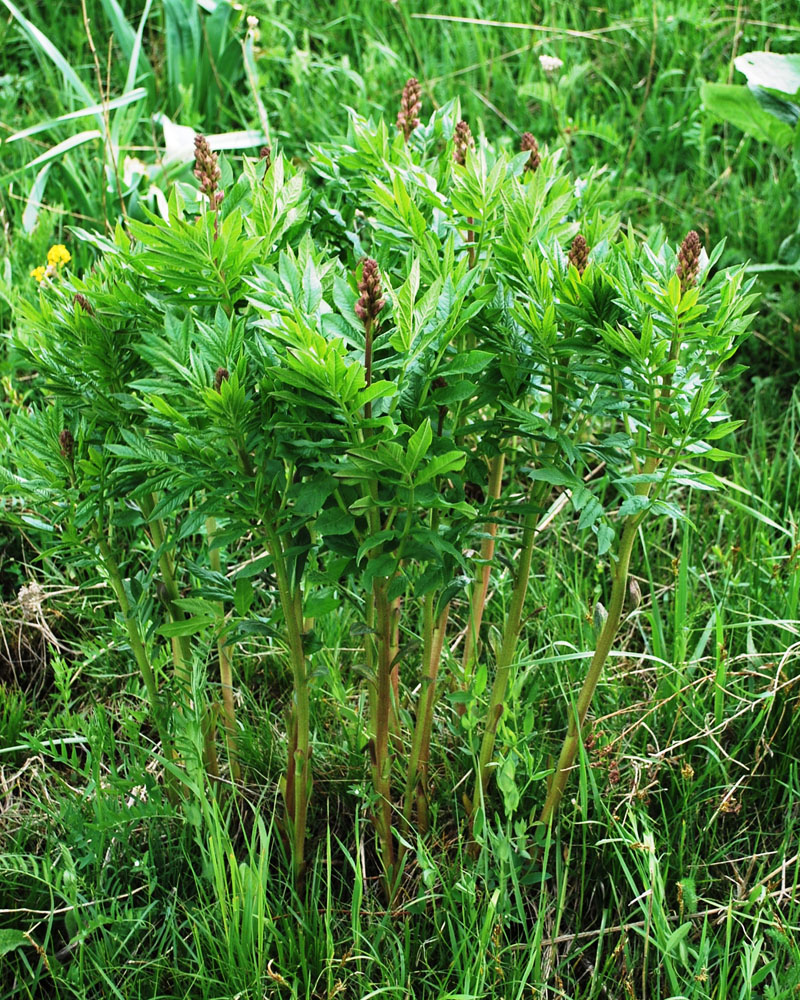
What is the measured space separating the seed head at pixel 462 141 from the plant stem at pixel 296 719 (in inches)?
27.5

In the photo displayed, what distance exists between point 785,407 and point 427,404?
1.89m

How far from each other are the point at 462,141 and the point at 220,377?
65 centimetres

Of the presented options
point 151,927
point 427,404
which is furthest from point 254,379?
point 151,927

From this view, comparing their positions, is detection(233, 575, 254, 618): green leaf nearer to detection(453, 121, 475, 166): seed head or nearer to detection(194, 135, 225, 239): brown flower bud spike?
detection(194, 135, 225, 239): brown flower bud spike

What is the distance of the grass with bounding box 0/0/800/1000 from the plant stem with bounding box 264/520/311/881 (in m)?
0.07

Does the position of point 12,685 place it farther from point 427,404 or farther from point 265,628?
point 427,404

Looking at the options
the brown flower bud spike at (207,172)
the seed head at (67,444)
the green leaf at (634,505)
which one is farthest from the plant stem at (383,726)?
the brown flower bud spike at (207,172)

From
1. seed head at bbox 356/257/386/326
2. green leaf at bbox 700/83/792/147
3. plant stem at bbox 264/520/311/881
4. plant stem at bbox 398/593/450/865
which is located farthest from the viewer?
green leaf at bbox 700/83/792/147

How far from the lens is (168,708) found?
6.03ft

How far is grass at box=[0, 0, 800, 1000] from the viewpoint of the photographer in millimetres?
1709

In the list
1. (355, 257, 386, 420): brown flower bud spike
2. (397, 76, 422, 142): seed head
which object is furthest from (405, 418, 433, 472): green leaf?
(397, 76, 422, 142): seed head

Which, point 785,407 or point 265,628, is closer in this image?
point 265,628

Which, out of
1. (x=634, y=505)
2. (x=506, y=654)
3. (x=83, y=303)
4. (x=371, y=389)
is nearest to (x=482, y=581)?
(x=506, y=654)

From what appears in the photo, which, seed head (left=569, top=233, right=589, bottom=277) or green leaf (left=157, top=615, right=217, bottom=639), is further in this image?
green leaf (left=157, top=615, right=217, bottom=639)
